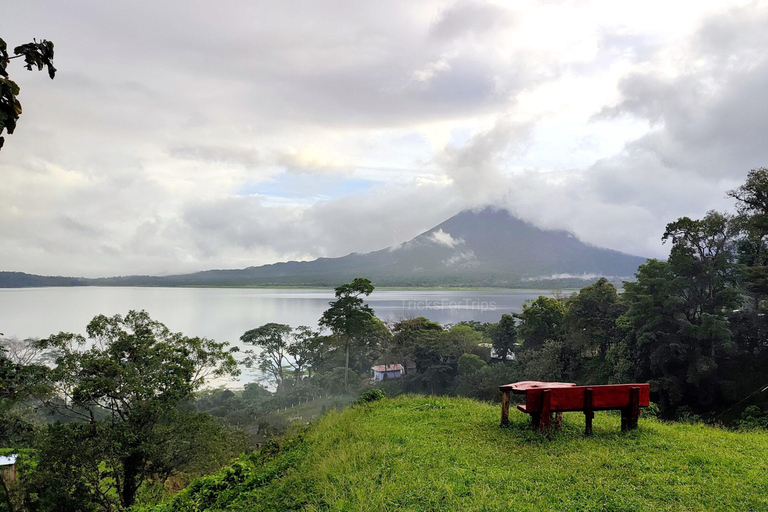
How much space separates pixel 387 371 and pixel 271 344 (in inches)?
431

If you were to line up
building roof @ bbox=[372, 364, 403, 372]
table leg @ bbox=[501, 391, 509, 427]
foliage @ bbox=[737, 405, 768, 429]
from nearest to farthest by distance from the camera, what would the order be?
table leg @ bbox=[501, 391, 509, 427], foliage @ bbox=[737, 405, 768, 429], building roof @ bbox=[372, 364, 403, 372]

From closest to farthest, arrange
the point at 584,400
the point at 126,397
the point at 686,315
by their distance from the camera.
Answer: the point at 584,400 < the point at 126,397 < the point at 686,315

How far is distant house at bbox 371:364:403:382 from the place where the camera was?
40.7 m

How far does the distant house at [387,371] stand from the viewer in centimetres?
4066

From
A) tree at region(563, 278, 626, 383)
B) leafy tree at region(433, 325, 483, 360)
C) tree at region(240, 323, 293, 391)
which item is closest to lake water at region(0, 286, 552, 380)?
tree at region(240, 323, 293, 391)

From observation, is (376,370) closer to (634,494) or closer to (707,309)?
(707,309)

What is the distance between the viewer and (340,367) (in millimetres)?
39312

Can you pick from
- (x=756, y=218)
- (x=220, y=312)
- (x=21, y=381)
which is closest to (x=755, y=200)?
(x=756, y=218)

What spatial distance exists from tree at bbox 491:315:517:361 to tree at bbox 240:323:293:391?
1870cm

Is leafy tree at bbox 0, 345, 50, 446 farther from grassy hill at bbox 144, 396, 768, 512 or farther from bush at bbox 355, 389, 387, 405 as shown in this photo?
bush at bbox 355, 389, 387, 405

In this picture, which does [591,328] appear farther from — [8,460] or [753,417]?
[8,460]

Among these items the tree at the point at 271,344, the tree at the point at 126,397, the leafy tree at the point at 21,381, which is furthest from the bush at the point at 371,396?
the tree at the point at 271,344

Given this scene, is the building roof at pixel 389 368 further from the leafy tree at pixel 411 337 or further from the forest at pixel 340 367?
the leafy tree at pixel 411 337

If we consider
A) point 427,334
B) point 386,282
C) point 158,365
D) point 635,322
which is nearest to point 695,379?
point 635,322
